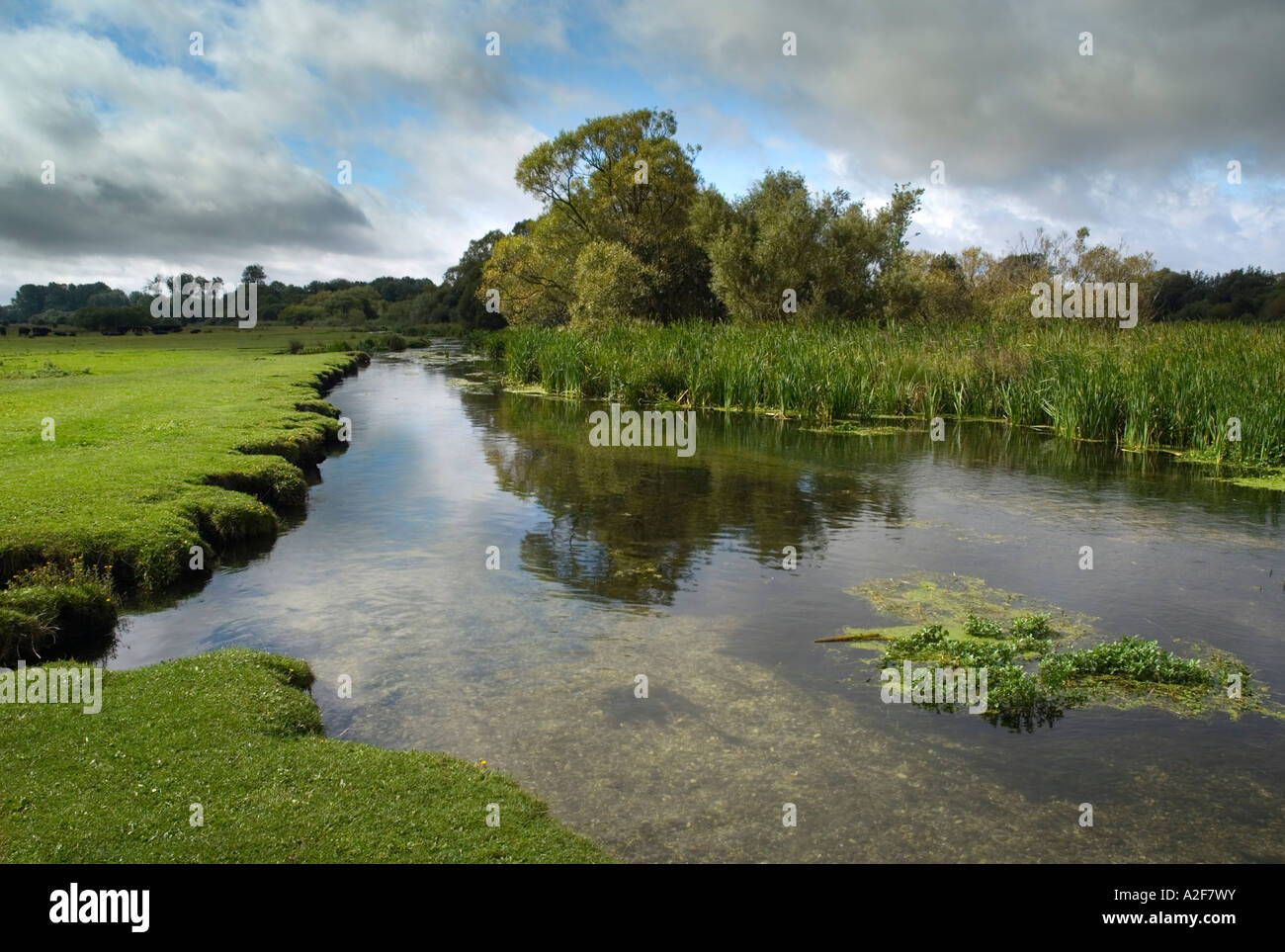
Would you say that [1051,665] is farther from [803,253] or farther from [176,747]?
[803,253]

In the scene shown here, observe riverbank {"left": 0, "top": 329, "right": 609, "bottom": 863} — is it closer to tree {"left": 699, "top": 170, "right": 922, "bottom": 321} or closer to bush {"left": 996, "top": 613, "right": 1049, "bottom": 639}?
bush {"left": 996, "top": 613, "right": 1049, "bottom": 639}

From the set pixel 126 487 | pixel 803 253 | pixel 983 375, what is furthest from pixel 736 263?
pixel 126 487

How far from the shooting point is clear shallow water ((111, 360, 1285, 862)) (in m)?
4.91

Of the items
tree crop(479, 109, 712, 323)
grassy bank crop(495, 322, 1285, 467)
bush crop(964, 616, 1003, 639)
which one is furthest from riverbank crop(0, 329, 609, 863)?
tree crop(479, 109, 712, 323)

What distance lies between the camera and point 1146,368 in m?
18.6

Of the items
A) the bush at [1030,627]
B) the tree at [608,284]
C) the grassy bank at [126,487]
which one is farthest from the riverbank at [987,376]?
the grassy bank at [126,487]

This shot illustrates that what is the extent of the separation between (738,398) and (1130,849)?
22.1m

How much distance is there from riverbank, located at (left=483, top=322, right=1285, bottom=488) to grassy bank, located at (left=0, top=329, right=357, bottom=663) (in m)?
10.9

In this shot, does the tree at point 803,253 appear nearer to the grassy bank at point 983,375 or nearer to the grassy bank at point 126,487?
the grassy bank at point 983,375

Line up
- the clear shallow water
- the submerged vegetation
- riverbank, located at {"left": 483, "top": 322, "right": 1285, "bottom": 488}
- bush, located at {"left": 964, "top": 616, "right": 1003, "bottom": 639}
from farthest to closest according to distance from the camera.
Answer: riverbank, located at {"left": 483, "top": 322, "right": 1285, "bottom": 488}
bush, located at {"left": 964, "top": 616, "right": 1003, "bottom": 639}
the submerged vegetation
the clear shallow water

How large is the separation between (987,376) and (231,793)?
73.6 ft

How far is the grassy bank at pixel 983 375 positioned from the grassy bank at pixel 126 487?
35.9ft
